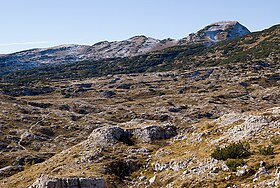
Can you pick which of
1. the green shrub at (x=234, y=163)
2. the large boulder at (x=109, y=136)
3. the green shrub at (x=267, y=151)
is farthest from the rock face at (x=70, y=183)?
the green shrub at (x=267, y=151)

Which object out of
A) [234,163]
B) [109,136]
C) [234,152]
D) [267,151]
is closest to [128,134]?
[109,136]

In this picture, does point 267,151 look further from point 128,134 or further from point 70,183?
point 128,134

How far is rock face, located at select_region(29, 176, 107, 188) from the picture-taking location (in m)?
33.2

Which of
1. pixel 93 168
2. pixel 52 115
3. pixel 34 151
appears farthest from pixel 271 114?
pixel 52 115

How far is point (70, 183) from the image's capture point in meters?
34.0

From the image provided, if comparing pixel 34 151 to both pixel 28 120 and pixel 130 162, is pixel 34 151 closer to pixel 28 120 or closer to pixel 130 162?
pixel 28 120

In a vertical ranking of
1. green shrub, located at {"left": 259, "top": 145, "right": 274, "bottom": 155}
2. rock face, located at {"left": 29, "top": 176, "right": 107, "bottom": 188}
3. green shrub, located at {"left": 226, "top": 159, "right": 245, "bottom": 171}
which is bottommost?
rock face, located at {"left": 29, "top": 176, "right": 107, "bottom": 188}

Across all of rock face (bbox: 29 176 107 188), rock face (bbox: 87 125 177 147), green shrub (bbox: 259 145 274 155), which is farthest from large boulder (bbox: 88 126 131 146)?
green shrub (bbox: 259 145 274 155)

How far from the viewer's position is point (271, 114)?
42.6 m

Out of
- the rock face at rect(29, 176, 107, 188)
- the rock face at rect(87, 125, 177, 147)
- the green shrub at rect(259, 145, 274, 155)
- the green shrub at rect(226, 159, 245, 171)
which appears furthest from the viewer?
the rock face at rect(87, 125, 177, 147)

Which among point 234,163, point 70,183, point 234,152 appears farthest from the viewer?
point 70,183

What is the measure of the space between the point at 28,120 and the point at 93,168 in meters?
106

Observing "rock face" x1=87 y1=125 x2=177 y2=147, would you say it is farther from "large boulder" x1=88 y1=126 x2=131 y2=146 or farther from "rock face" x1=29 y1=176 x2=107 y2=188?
"rock face" x1=29 y1=176 x2=107 y2=188

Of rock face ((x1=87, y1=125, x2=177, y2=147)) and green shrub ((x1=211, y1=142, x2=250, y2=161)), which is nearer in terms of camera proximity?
green shrub ((x1=211, y1=142, x2=250, y2=161))
